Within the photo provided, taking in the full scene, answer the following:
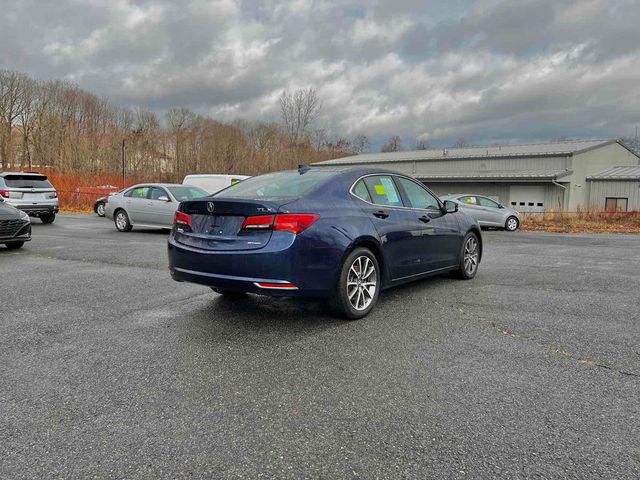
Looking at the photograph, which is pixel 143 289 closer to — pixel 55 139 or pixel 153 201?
pixel 153 201

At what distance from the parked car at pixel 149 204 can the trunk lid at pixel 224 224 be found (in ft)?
28.2

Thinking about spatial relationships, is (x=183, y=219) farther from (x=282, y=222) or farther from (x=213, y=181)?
(x=213, y=181)

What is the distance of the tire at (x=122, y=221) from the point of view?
45.6 feet

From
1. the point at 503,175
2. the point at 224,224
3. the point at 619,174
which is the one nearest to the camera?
the point at 224,224

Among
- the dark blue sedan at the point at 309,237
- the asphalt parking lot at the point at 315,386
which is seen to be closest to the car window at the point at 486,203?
the asphalt parking lot at the point at 315,386

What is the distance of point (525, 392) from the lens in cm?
305

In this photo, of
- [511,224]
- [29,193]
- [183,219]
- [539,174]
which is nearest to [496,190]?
[539,174]

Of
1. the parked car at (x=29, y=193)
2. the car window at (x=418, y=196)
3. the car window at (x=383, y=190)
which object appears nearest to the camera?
the car window at (x=383, y=190)

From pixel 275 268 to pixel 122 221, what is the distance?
450 inches

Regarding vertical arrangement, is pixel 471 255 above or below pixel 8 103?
below

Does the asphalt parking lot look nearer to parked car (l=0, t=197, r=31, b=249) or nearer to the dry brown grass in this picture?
parked car (l=0, t=197, r=31, b=249)

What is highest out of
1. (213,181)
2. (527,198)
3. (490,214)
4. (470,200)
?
(527,198)

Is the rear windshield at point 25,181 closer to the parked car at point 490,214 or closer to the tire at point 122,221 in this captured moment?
the tire at point 122,221

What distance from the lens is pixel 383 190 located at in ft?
17.5
